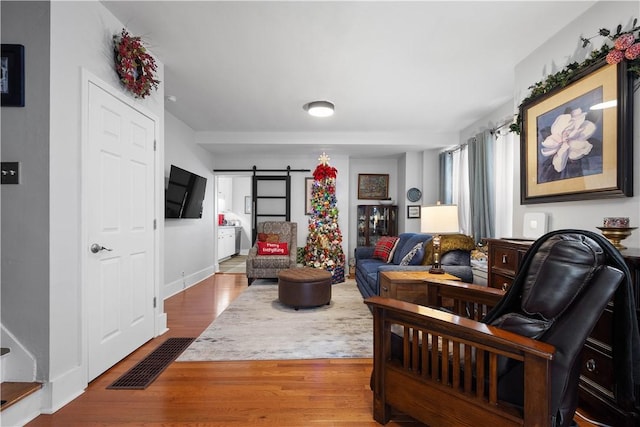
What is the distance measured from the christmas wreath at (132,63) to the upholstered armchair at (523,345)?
8.23 feet

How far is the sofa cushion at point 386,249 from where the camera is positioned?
4102 millimetres

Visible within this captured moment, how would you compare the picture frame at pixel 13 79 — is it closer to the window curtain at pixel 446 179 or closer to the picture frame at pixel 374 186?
the picture frame at pixel 374 186

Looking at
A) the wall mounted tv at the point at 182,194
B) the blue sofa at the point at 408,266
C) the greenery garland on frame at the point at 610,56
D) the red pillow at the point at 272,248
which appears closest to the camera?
the greenery garland on frame at the point at 610,56

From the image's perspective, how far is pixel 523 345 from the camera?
3.36 feet

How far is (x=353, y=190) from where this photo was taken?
611cm

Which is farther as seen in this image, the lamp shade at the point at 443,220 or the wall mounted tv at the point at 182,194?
the wall mounted tv at the point at 182,194

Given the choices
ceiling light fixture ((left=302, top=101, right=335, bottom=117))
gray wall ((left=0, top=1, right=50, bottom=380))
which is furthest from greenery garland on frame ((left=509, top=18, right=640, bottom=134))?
gray wall ((left=0, top=1, right=50, bottom=380))

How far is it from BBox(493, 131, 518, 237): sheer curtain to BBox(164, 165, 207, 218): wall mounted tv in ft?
14.6

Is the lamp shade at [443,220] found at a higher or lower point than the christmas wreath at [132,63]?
lower

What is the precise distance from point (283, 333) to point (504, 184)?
3387mm

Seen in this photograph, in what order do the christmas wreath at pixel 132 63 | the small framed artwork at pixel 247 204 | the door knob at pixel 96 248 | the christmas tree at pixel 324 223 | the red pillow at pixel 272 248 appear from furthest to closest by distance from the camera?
the small framed artwork at pixel 247 204 → the christmas tree at pixel 324 223 → the red pillow at pixel 272 248 → the christmas wreath at pixel 132 63 → the door knob at pixel 96 248

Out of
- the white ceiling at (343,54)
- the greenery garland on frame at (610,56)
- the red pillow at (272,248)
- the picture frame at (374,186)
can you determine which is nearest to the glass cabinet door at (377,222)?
the picture frame at (374,186)

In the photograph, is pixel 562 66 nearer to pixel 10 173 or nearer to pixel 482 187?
pixel 482 187

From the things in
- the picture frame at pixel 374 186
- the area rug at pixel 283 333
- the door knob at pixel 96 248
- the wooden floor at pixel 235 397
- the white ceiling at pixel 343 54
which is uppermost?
the white ceiling at pixel 343 54
